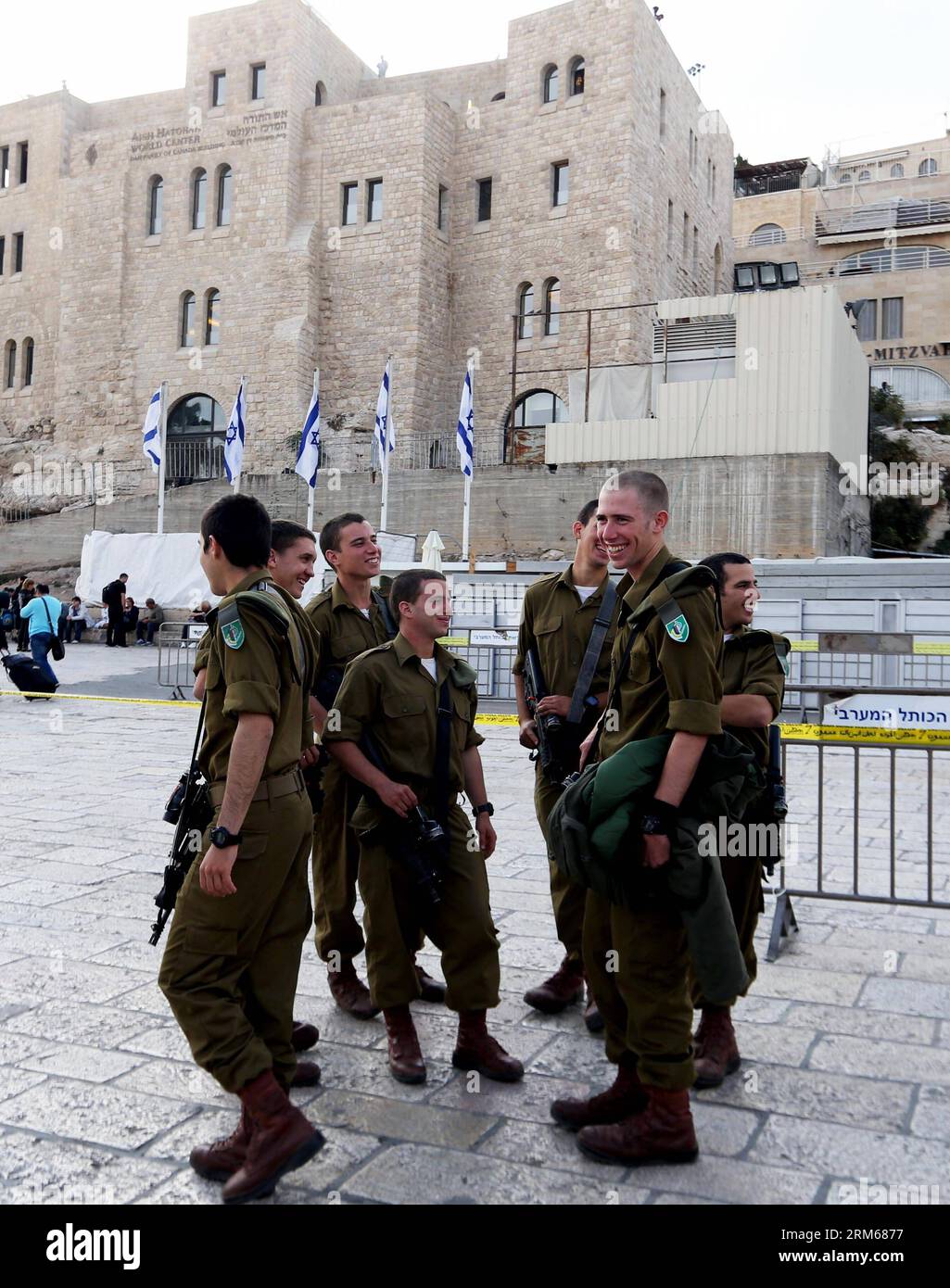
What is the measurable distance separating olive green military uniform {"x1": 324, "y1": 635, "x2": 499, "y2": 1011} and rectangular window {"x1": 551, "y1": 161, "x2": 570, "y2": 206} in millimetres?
32825

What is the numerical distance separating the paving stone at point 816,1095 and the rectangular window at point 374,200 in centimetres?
3556

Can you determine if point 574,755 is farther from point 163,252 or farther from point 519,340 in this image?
point 163,252

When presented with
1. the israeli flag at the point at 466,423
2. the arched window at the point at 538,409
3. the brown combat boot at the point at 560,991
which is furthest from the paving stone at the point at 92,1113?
the arched window at the point at 538,409

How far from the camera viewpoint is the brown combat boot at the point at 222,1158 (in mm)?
2754

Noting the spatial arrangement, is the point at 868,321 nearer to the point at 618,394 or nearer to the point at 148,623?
the point at 618,394

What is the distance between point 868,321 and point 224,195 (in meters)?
25.9

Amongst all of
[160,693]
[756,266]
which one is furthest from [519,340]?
[160,693]

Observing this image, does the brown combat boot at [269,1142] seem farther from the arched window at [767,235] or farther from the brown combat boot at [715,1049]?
the arched window at [767,235]

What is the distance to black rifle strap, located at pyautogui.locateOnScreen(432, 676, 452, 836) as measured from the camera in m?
3.66

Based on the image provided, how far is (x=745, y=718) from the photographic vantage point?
3727 mm

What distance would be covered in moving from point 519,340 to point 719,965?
3314 cm

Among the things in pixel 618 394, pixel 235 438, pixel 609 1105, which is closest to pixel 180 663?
pixel 235 438

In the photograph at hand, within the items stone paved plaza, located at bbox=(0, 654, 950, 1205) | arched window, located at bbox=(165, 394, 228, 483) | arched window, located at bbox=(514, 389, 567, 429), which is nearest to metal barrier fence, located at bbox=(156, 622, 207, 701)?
stone paved plaza, located at bbox=(0, 654, 950, 1205)

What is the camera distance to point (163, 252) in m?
37.9
